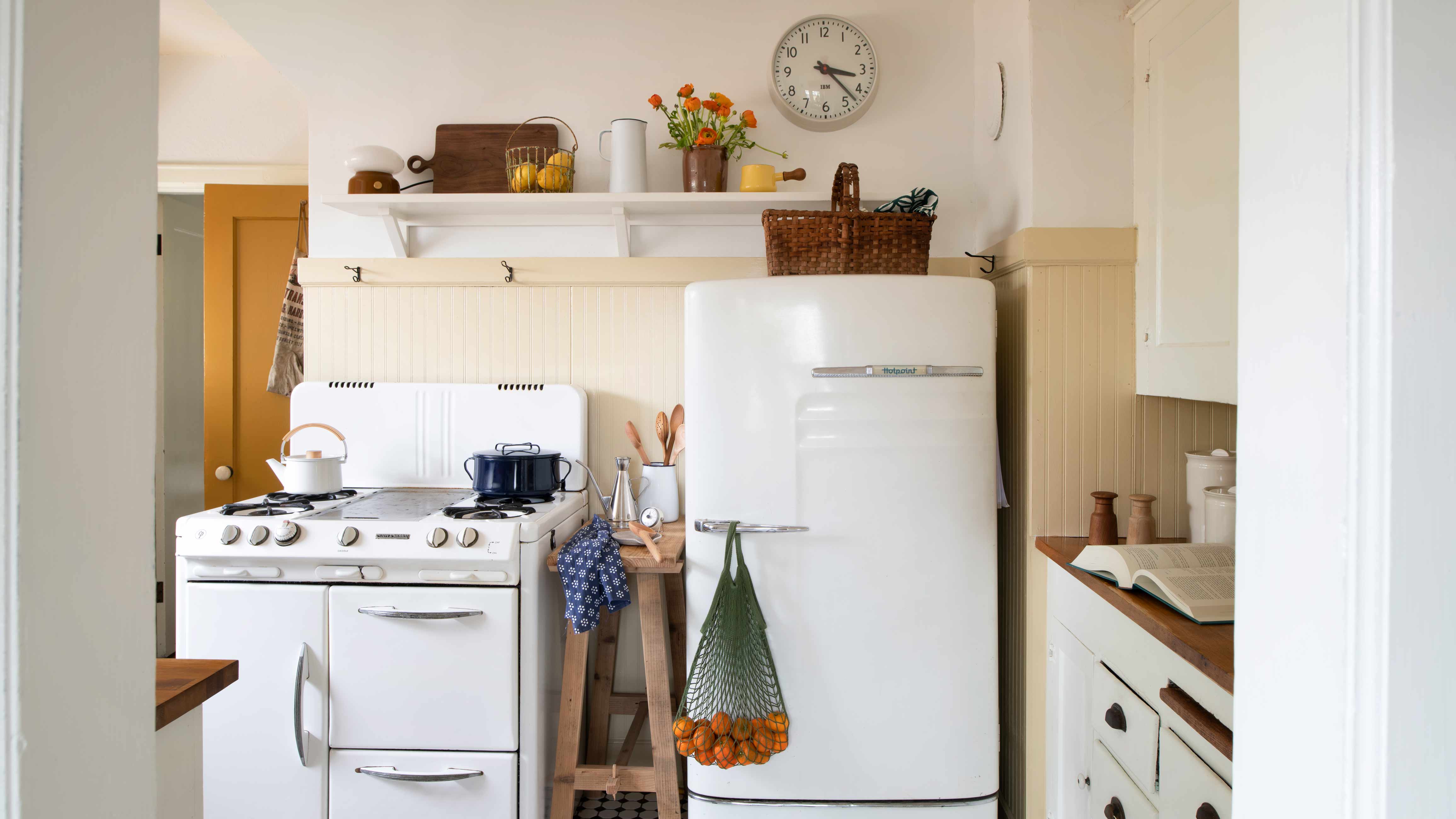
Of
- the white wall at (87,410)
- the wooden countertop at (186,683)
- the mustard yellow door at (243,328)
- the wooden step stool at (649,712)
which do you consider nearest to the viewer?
the white wall at (87,410)

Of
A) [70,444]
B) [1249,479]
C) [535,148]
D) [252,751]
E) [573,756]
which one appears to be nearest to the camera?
[70,444]

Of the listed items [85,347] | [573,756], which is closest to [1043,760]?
[573,756]

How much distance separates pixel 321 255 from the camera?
2502 millimetres

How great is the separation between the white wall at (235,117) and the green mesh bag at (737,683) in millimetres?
2360

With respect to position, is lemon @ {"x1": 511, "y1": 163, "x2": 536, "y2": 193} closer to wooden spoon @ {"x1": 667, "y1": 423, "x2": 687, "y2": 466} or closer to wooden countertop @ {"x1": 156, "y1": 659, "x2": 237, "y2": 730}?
wooden spoon @ {"x1": 667, "y1": 423, "x2": 687, "y2": 466}

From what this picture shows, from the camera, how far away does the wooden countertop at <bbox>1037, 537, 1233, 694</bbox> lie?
1.12 m

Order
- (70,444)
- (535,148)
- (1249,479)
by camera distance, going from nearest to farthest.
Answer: (70,444)
(1249,479)
(535,148)

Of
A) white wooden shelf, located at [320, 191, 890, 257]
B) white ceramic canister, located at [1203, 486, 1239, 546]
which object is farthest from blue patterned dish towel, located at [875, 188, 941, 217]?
white ceramic canister, located at [1203, 486, 1239, 546]

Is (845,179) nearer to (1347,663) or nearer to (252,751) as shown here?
(1347,663)

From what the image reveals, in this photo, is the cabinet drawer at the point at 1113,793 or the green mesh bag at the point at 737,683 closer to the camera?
the cabinet drawer at the point at 1113,793

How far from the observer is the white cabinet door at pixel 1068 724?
160 centimetres

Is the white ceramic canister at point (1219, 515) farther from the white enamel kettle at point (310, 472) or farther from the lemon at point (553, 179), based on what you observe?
the white enamel kettle at point (310, 472)

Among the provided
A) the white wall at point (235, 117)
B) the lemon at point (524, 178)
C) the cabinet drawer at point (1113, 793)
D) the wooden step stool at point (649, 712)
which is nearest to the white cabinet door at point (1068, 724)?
the cabinet drawer at point (1113, 793)

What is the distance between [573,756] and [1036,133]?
1.93 metres
